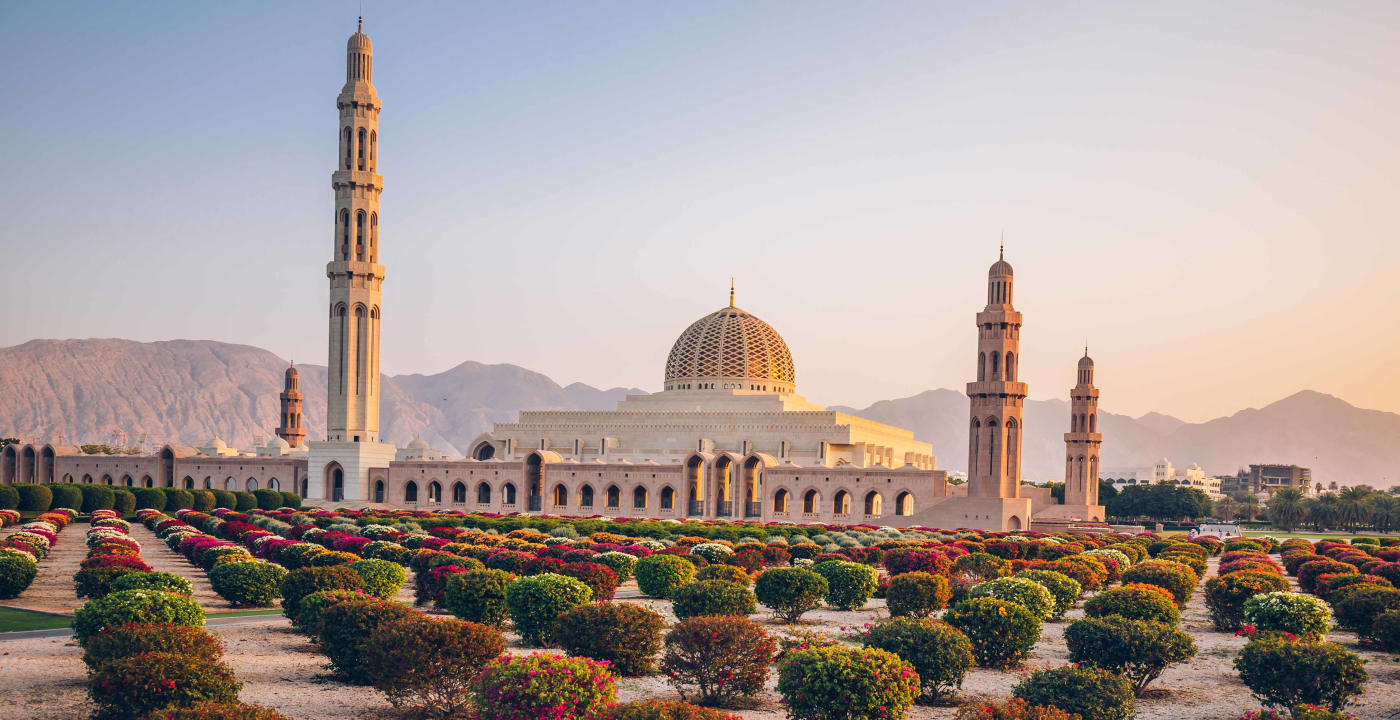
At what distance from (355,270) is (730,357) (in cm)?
1921

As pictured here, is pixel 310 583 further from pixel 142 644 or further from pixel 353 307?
pixel 353 307

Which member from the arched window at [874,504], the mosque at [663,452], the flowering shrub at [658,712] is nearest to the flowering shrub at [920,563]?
the flowering shrub at [658,712]

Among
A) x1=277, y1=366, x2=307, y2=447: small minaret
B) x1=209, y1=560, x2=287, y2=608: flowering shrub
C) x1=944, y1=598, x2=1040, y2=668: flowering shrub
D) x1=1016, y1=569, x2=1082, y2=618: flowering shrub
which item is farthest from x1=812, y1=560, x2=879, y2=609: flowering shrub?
x1=277, y1=366, x2=307, y2=447: small minaret

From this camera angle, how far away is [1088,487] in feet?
202

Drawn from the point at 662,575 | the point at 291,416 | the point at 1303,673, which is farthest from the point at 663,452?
the point at 1303,673

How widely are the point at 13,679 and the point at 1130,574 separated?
700 inches

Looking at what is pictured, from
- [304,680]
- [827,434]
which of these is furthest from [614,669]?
[827,434]

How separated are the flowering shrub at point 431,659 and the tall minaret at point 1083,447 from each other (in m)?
53.1

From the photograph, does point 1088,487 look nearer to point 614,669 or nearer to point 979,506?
point 979,506

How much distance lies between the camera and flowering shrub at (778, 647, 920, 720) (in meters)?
10.3

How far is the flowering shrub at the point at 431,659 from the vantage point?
1087cm

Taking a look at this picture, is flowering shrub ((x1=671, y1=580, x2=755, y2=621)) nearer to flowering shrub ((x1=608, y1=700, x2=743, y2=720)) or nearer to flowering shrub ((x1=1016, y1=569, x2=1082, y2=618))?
flowering shrub ((x1=1016, y1=569, x2=1082, y2=618))

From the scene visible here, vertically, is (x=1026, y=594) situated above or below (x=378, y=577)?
above

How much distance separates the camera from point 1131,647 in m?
13.0
